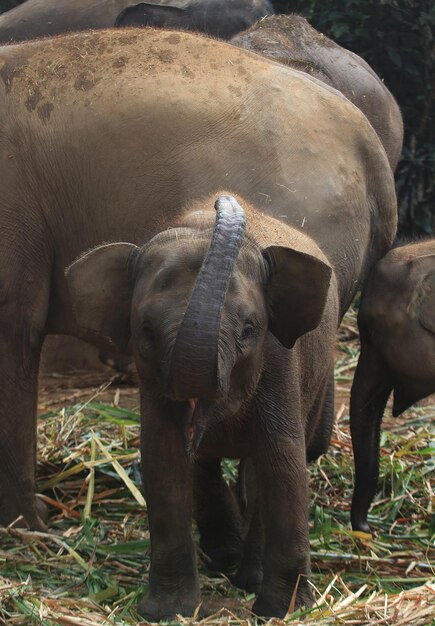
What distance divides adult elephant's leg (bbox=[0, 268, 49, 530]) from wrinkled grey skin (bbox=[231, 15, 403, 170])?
7.97ft

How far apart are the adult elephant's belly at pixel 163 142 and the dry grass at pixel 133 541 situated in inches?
29.8

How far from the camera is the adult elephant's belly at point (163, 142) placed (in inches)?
166

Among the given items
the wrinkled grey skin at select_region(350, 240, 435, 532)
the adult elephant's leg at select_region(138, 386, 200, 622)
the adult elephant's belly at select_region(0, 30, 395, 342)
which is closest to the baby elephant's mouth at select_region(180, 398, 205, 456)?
the adult elephant's leg at select_region(138, 386, 200, 622)

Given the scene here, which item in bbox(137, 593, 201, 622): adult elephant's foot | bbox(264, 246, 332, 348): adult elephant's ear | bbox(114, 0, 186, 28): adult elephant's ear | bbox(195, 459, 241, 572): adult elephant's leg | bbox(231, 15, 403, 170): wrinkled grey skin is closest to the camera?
bbox(264, 246, 332, 348): adult elephant's ear

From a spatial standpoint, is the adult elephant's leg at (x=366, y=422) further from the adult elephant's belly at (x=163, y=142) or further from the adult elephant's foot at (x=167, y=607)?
the adult elephant's foot at (x=167, y=607)

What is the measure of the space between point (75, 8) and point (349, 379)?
301 cm

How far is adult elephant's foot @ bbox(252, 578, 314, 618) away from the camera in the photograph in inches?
143

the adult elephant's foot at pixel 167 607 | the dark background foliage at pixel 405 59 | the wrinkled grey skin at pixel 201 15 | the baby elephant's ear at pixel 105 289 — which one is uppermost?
the baby elephant's ear at pixel 105 289

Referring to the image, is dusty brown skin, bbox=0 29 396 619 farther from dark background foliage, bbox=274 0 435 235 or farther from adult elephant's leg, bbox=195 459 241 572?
dark background foliage, bbox=274 0 435 235

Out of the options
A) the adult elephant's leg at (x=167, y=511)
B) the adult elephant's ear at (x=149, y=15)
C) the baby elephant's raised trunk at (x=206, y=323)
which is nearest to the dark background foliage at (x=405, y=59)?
the adult elephant's ear at (x=149, y=15)

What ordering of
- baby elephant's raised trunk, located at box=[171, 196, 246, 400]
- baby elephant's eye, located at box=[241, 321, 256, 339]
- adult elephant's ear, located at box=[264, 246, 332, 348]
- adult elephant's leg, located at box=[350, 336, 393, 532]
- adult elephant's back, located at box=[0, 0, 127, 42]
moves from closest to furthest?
baby elephant's raised trunk, located at box=[171, 196, 246, 400] → baby elephant's eye, located at box=[241, 321, 256, 339] → adult elephant's ear, located at box=[264, 246, 332, 348] → adult elephant's leg, located at box=[350, 336, 393, 532] → adult elephant's back, located at box=[0, 0, 127, 42]

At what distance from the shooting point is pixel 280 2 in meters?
9.06

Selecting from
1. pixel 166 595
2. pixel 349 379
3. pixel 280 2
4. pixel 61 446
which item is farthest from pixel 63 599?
pixel 280 2

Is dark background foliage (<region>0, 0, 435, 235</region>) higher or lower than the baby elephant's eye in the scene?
lower
